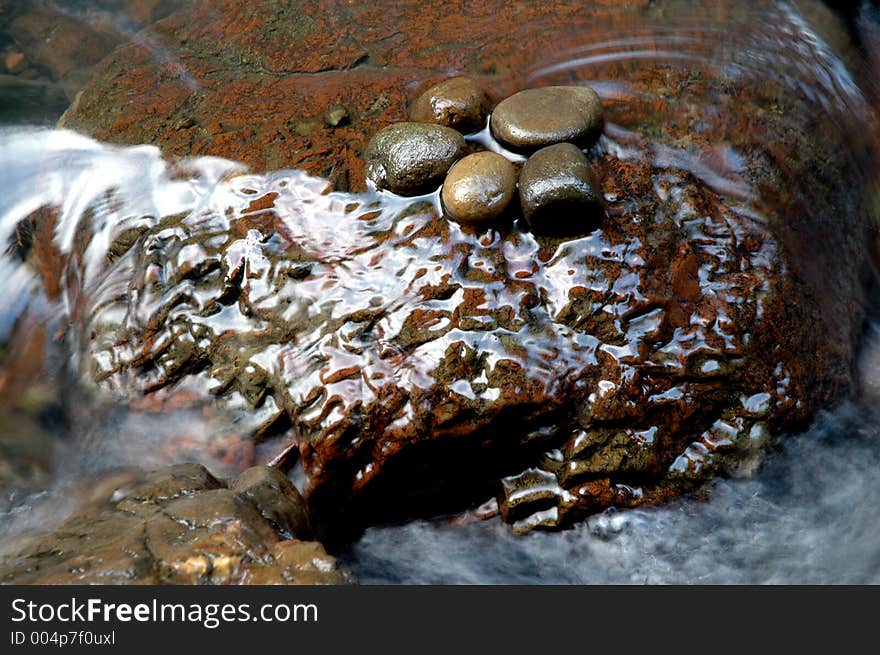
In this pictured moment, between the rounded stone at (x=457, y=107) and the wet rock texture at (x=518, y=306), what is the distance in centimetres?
24

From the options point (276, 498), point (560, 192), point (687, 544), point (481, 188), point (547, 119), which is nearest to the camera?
point (276, 498)

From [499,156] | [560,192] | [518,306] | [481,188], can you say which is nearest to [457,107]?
[499,156]

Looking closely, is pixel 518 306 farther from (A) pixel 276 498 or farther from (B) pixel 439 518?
(A) pixel 276 498

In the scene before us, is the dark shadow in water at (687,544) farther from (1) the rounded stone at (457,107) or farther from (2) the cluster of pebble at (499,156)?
(1) the rounded stone at (457,107)

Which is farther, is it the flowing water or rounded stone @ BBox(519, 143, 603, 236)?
rounded stone @ BBox(519, 143, 603, 236)

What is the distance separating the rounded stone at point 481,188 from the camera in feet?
12.8

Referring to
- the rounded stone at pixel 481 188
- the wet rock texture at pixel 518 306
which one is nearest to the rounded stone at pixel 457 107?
the wet rock texture at pixel 518 306

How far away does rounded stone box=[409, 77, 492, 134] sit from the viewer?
14.6 ft

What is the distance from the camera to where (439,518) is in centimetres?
384

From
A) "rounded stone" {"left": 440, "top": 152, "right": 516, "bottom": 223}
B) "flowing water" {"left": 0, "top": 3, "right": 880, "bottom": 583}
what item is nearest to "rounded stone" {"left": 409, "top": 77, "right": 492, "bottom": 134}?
"rounded stone" {"left": 440, "top": 152, "right": 516, "bottom": 223}

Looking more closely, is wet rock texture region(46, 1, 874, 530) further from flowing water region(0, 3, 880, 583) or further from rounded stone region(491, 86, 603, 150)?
rounded stone region(491, 86, 603, 150)

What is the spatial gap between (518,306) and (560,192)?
0.65 m

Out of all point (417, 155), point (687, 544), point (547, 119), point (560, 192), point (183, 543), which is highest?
point (547, 119)

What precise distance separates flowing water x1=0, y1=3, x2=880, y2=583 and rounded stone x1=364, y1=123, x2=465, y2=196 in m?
0.13
